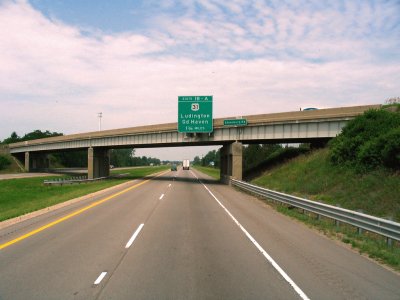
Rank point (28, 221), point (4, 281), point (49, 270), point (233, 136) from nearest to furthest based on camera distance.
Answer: point (4, 281) → point (49, 270) → point (28, 221) → point (233, 136)

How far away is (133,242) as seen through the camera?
32.2 feet

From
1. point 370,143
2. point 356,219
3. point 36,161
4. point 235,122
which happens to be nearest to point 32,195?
point 235,122

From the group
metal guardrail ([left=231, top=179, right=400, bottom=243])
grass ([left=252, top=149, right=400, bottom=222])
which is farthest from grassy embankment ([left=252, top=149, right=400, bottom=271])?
metal guardrail ([left=231, top=179, right=400, bottom=243])

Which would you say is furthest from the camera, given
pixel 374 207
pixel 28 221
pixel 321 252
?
pixel 374 207

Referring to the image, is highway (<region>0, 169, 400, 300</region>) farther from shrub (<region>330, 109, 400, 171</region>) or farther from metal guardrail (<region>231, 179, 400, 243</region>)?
shrub (<region>330, 109, 400, 171</region>)

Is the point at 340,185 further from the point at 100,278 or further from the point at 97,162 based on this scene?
the point at 97,162

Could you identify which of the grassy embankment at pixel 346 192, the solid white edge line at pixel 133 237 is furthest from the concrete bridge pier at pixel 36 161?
the solid white edge line at pixel 133 237

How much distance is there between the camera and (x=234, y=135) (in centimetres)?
4112

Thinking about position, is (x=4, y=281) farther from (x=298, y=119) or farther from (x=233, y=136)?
(x=233, y=136)

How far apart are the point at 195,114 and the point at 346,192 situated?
79.7 ft

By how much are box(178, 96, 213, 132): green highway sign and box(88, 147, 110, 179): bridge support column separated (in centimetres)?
2413

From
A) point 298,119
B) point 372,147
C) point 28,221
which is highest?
point 298,119

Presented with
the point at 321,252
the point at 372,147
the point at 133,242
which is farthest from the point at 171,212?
the point at 372,147

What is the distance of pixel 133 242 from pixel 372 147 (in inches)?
657
